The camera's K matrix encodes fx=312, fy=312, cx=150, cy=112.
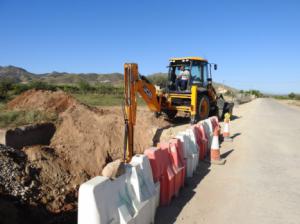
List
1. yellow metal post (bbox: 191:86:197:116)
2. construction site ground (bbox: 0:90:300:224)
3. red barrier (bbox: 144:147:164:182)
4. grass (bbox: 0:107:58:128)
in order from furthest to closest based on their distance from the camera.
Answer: yellow metal post (bbox: 191:86:197:116), grass (bbox: 0:107:58:128), construction site ground (bbox: 0:90:300:224), red barrier (bbox: 144:147:164:182)

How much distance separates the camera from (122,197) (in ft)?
13.1

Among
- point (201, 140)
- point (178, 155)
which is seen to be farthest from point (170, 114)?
point (178, 155)

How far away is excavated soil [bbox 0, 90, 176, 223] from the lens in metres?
7.65

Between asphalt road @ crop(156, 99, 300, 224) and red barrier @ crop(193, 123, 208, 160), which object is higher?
red barrier @ crop(193, 123, 208, 160)

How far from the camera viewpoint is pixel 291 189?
6.48m

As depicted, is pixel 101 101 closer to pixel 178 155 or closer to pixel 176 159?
pixel 178 155

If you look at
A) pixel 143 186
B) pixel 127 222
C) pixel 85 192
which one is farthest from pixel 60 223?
pixel 85 192

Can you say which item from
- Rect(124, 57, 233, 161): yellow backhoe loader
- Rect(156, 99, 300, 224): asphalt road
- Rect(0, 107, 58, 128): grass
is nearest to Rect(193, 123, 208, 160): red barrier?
Rect(156, 99, 300, 224): asphalt road

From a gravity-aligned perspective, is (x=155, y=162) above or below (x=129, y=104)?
below

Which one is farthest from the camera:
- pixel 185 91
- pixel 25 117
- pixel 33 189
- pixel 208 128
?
pixel 185 91

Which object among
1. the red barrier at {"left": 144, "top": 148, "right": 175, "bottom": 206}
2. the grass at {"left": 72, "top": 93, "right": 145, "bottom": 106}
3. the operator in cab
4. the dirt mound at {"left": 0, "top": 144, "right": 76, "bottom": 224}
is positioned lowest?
the dirt mound at {"left": 0, "top": 144, "right": 76, "bottom": 224}

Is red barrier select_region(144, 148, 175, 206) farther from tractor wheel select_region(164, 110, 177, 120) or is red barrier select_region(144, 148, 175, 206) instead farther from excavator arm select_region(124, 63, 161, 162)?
tractor wheel select_region(164, 110, 177, 120)

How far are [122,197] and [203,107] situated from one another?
1226 centimetres

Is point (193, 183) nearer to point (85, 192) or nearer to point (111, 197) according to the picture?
point (111, 197)
